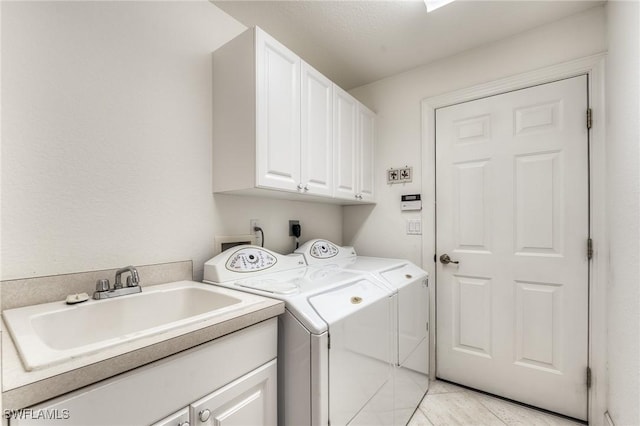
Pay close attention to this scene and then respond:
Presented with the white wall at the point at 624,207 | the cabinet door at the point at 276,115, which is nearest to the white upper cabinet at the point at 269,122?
the cabinet door at the point at 276,115

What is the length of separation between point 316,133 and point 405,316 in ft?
4.02

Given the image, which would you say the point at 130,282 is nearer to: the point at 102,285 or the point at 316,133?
the point at 102,285

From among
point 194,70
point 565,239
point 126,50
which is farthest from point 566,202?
point 126,50

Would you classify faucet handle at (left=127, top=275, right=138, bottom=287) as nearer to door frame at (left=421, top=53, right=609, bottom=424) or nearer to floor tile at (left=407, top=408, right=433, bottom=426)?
floor tile at (left=407, top=408, right=433, bottom=426)

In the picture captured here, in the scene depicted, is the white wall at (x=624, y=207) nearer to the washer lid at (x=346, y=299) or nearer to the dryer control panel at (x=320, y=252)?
the washer lid at (x=346, y=299)

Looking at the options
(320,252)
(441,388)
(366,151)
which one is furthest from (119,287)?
(441,388)

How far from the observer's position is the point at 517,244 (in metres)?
1.93

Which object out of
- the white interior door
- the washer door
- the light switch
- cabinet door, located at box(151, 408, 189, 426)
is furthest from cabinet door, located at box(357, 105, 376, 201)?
cabinet door, located at box(151, 408, 189, 426)

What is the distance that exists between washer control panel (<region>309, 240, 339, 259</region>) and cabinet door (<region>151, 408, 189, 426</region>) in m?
1.28

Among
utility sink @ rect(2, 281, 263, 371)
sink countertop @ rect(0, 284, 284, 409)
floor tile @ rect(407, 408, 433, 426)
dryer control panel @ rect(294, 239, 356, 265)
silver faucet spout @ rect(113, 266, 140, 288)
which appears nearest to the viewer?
sink countertop @ rect(0, 284, 284, 409)

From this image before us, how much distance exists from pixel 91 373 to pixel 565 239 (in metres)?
2.32

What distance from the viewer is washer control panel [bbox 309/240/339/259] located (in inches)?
80.8

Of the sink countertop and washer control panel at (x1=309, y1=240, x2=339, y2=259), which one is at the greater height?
washer control panel at (x1=309, y1=240, x2=339, y2=259)

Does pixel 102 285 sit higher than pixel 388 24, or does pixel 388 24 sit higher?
pixel 388 24
